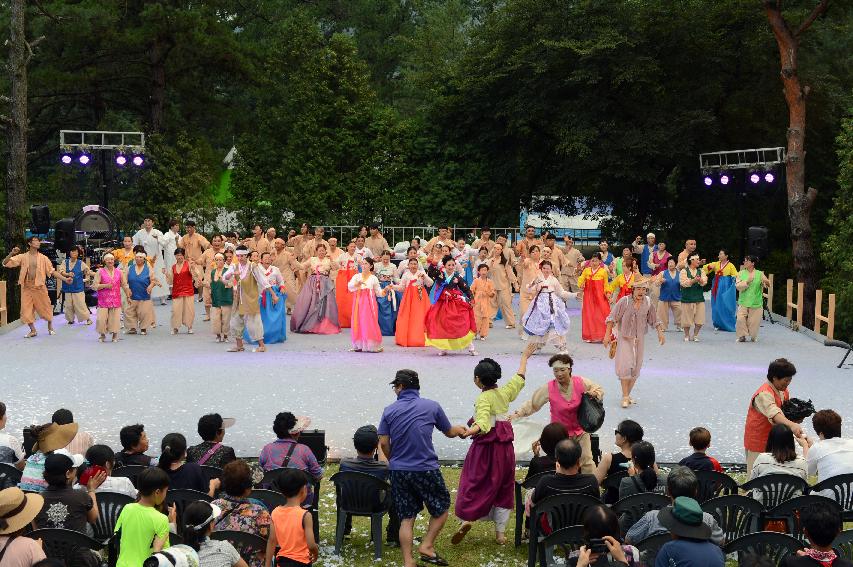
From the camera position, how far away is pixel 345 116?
113 feet

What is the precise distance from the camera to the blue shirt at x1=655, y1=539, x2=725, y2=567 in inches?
241

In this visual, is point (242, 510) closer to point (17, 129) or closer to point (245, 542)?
point (245, 542)

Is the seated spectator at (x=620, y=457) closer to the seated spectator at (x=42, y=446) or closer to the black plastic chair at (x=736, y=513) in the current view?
the black plastic chair at (x=736, y=513)

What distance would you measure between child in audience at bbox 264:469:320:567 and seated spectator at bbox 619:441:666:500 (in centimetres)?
217

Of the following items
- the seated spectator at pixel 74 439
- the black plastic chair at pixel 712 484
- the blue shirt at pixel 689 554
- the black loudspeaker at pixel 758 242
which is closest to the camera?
the blue shirt at pixel 689 554

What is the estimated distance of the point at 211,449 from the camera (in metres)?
8.35

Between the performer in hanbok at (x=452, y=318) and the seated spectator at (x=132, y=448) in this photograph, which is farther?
the performer in hanbok at (x=452, y=318)

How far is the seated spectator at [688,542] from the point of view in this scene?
613 centimetres

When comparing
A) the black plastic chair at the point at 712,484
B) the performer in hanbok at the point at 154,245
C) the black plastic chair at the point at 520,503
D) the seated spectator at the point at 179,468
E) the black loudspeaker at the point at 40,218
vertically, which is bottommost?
the black plastic chair at the point at 520,503

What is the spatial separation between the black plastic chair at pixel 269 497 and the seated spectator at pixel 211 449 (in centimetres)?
79

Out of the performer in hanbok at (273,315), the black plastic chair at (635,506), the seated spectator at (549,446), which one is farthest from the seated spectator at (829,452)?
the performer in hanbok at (273,315)

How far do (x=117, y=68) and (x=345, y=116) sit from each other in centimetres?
706

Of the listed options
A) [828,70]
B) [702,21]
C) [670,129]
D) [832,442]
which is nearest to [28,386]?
[832,442]

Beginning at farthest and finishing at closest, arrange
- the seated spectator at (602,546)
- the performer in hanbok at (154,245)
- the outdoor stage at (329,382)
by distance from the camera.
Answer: the performer in hanbok at (154,245) → the outdoor stage at (329,382) → the seated spectator at (602,546)
